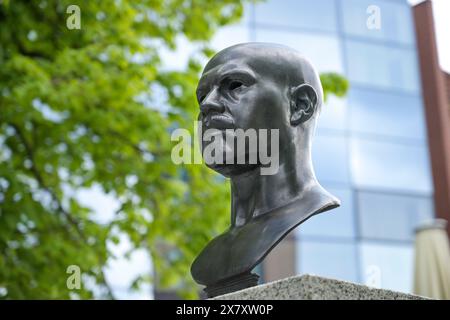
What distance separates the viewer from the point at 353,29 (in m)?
15.4

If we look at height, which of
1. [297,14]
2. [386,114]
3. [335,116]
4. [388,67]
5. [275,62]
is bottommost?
[275,62]

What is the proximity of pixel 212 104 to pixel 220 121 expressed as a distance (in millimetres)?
89

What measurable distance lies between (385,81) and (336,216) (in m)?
2.91

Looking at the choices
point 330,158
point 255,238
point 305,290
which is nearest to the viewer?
point 305,290

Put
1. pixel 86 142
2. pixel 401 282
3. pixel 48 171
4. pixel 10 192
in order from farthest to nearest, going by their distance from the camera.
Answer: pixel 401 282
pixel 48 171
pixel 86 142
pixel 10 192

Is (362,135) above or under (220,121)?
above

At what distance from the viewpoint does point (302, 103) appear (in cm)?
394

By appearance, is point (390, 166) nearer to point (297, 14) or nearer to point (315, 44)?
point (315, 44)

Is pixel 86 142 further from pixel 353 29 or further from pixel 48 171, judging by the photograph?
pixel 353 29

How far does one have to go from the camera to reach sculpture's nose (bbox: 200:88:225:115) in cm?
384

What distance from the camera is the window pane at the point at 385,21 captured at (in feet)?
50.3

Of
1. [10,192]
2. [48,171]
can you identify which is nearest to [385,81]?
[48,171]

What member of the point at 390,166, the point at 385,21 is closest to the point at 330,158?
the point at 390,166

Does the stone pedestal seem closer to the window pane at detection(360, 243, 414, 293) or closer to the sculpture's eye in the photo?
the sculpture's eye
